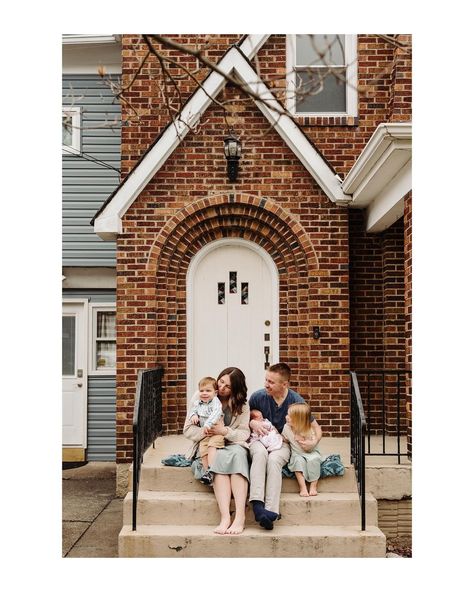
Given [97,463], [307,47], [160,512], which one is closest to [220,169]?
[307,47]

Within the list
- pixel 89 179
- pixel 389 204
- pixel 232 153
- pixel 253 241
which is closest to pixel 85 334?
pixel 89 179

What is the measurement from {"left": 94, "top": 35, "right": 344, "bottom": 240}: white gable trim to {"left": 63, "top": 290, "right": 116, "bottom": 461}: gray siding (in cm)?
302

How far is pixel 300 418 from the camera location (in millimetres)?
5645

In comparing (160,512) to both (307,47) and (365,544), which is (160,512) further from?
(307,47)

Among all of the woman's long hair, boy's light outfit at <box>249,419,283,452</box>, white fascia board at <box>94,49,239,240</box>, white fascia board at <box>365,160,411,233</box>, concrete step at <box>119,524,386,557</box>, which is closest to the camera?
concrete step at <box>119,524,386,557</box>

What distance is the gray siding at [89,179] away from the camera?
9914mm

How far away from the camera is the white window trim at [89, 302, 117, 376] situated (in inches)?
395

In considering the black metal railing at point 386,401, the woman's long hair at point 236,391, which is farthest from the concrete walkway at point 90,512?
the black metal railing at point 386,401

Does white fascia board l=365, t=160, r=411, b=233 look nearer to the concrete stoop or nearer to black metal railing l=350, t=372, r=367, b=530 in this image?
black metal railing l=350, t=372, r=367, b=530

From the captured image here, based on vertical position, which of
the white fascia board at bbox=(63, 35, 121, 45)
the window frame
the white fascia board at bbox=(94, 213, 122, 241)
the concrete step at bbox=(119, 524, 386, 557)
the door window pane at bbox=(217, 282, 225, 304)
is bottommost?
the concrete step at bbox=(119, 524, 386, 557)

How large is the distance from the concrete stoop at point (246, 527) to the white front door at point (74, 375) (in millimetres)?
4060

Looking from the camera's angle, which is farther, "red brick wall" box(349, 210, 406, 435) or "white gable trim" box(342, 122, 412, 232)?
"red brick wall" box(349, 210, 406, 435)

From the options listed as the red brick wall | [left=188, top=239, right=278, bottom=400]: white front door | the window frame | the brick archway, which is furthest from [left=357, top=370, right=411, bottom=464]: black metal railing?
the window frame

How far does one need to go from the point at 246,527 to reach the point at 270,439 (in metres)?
0.73
